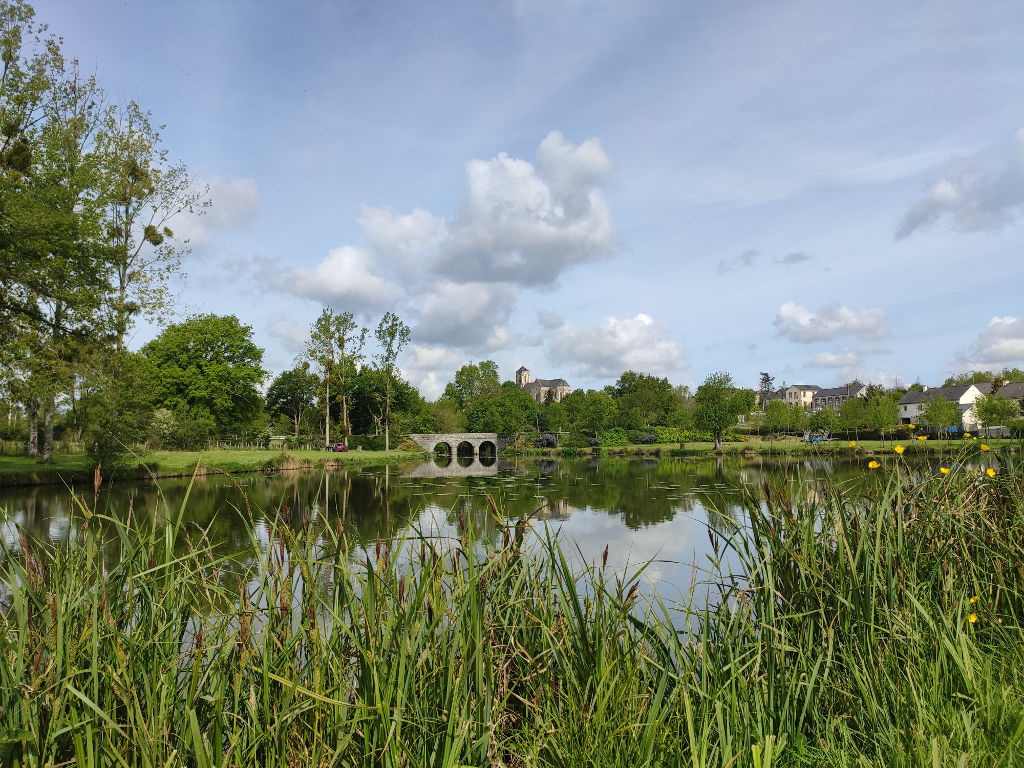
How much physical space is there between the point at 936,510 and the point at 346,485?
24.3 m

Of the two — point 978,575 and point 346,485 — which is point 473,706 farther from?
point 346,485

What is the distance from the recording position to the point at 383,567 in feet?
9.80

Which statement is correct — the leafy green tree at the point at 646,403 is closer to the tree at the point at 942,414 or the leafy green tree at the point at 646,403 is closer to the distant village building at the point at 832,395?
the tree at the point at 942,414

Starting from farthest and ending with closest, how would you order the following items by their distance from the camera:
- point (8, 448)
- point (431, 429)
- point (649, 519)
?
point (431, 429) → point (8, 448) → point (649, 519)

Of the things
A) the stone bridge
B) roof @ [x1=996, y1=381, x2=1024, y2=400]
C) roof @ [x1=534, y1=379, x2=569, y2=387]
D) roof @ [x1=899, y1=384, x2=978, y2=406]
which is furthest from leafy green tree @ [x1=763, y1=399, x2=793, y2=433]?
roof @ [x1=534, y1=379, x2=569, y2=387]

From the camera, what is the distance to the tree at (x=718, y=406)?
162 ft

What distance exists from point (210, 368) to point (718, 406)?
37334 mm

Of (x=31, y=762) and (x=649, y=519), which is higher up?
(x=31, y=762)

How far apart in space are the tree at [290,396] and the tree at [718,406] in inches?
1408

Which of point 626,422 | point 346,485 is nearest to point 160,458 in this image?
point 346,485

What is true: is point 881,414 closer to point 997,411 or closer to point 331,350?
point 997,411

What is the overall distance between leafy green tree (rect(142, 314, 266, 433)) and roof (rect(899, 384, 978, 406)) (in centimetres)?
6698

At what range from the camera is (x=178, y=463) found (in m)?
28.0

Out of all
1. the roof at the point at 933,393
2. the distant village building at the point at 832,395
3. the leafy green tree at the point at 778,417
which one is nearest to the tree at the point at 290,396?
the leafy green tree at the point at 778,417
